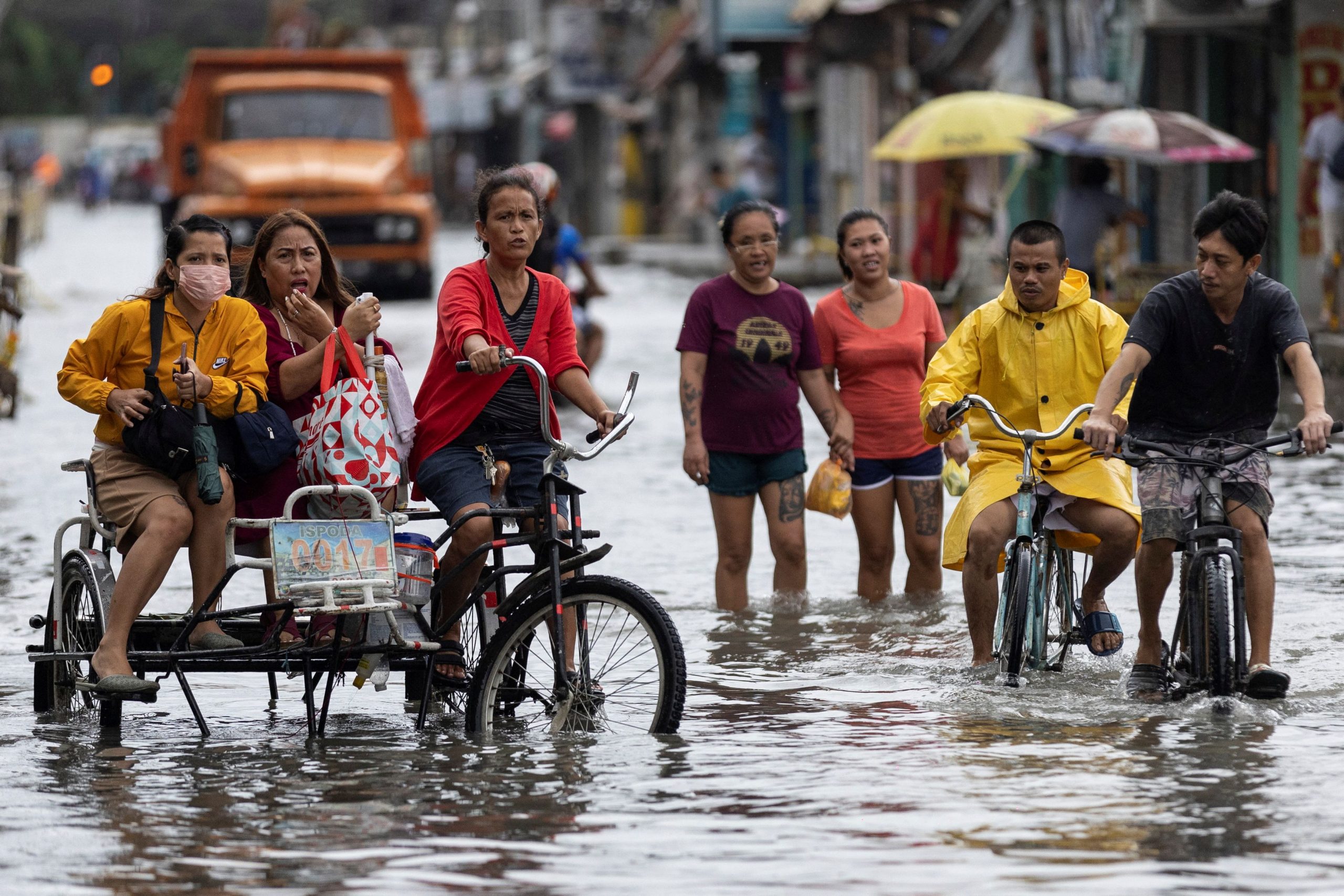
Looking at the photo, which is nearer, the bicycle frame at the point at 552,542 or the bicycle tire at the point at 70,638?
the bicycle frame at the point at 552,542

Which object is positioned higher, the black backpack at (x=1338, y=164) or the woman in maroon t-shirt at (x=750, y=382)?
the black backpack at (x=1338, y=164)

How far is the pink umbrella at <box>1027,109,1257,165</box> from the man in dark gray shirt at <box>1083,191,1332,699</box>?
10857mm

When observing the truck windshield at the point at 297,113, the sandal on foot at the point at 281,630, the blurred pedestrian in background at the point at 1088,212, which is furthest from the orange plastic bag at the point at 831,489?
the truck windshield at the point at 297,113

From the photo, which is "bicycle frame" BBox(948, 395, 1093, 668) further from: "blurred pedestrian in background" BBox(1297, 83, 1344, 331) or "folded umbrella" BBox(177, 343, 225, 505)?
"blurred pedestrian in background" BBox(1297, 83, 1344, 331)

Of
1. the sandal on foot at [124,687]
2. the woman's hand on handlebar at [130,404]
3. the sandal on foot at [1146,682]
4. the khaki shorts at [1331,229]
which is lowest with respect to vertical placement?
the sandal on foot at [1146,682]

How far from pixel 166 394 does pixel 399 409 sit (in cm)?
72

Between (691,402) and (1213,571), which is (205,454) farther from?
(1213,571)

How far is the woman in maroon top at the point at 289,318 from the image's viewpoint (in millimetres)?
7273

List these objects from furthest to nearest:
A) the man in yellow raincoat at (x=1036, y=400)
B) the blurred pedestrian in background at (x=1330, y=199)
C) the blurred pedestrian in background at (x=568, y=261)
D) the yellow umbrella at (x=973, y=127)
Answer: the yellow umbrella at (x=973, y=127), the blurred pedestrian in background at (x=1330, y=199), the blurred pedestrian in background at (x=568, y=261), the man in yellow raincoat at (x=1036, y=400)

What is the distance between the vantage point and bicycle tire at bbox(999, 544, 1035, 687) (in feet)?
24.0

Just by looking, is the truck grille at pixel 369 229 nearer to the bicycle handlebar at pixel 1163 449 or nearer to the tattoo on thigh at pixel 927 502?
the tattoo on thigh at pixel 927 502

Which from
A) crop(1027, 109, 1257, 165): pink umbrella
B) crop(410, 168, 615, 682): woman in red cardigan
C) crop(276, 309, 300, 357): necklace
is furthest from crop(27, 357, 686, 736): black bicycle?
crop(1027, 109, 1257, 165): pink umbrella

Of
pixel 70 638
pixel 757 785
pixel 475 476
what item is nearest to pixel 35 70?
pixel 70 638

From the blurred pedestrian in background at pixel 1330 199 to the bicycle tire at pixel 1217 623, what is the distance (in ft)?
42.6
